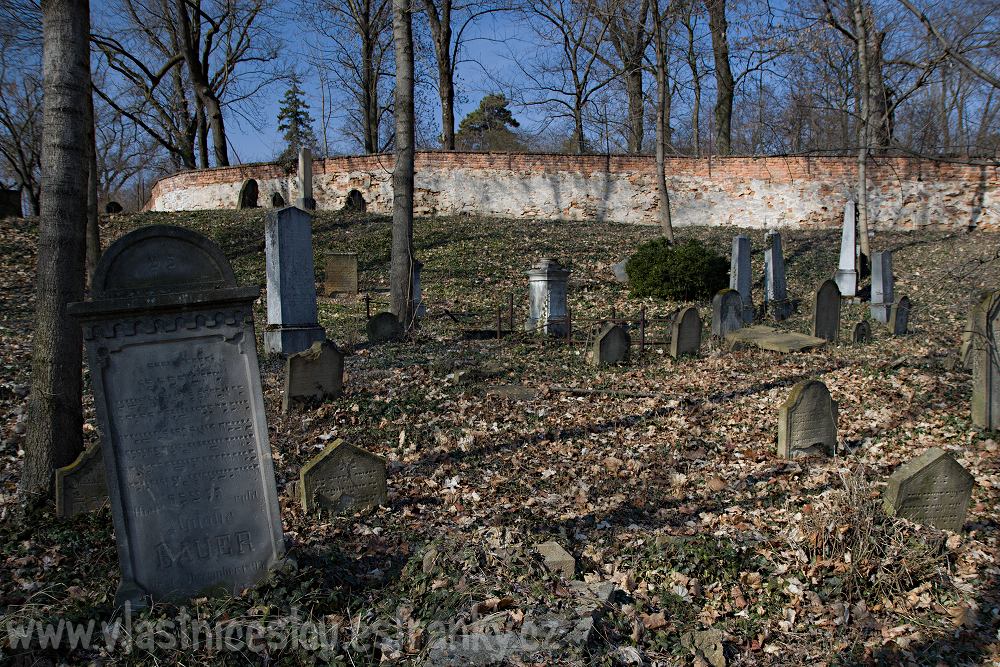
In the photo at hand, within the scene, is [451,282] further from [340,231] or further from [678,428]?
[678,428]

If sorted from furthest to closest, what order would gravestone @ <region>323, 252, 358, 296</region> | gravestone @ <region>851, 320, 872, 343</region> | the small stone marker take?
1. gravestone @ <region>323, 252, 358, 296</region>
2. gravestone @ <region>851, 320, 872, 343</region>
3. the small stone marker

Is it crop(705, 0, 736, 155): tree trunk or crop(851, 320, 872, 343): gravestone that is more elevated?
crop(705, 0, 736, 155): tree trunk

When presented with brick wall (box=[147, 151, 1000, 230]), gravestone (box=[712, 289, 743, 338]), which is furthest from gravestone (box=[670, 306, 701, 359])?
brick wall (box=[147, 151, 1000, 230])

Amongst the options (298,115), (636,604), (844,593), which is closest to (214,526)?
(636,604)

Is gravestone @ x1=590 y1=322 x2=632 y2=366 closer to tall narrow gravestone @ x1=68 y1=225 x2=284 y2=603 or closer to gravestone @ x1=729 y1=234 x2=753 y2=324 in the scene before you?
gravestone @ x1=729 y1=234 x2=753 y2=324

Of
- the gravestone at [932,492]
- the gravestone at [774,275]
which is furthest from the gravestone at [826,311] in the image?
the gravestone at [932,492]

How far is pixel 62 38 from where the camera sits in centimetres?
489

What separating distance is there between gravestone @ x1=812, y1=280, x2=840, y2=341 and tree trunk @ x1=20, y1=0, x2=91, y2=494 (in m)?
9.38

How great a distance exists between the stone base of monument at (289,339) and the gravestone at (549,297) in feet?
13.1

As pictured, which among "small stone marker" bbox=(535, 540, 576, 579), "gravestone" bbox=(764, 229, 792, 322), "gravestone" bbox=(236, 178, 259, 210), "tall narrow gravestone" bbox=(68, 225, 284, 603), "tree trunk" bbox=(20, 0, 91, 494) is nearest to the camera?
"tall narrow gravestone" bbox=(68, 225, 284, 603)

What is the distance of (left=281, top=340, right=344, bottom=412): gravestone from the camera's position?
727cm

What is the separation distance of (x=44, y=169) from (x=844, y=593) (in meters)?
6.08

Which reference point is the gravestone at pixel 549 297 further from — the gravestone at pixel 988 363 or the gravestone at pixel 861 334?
the gravestone at pixel 988 363

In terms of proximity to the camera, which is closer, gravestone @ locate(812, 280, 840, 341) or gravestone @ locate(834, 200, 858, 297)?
gravestone @ locate(812, 280, 840, 341)
